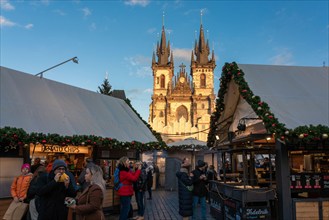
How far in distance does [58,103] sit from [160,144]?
12.7ft

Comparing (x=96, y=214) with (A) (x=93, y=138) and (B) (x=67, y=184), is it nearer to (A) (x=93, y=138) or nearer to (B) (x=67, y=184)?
(B) (x=67, y=184)

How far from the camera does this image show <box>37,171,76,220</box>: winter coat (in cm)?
379

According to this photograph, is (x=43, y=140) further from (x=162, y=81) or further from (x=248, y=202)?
(x=162, y=81)

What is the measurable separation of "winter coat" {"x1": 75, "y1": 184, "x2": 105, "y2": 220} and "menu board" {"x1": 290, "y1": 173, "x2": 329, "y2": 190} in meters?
4.73

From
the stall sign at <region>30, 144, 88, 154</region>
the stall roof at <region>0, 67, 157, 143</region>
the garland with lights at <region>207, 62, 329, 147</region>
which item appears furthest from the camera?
the stall sign at <region>30, 144, 88, 154</region>

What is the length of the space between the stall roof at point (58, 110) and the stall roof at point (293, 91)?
448 cm

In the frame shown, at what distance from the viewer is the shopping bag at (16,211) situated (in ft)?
20.5

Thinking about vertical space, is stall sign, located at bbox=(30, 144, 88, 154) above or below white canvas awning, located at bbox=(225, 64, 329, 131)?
below

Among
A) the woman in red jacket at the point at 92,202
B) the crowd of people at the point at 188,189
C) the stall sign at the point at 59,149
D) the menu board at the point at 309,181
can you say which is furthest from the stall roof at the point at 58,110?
the menu board at the point at 309,181

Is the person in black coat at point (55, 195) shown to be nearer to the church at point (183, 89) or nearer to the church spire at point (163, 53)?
the church at point (183, 89)

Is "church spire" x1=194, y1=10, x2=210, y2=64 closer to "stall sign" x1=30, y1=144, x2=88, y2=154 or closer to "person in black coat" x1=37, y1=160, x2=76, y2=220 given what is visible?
"stall sign" x1=30, y1=144, x2=88, y2=154

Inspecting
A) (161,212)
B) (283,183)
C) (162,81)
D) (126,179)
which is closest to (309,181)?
(283,183)

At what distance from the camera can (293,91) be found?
8.48 meters

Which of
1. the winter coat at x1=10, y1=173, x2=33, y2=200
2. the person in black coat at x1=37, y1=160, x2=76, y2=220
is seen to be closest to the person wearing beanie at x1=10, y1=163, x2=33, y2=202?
the winter coat at x1=10, y1=173, x2=33, y2=200
